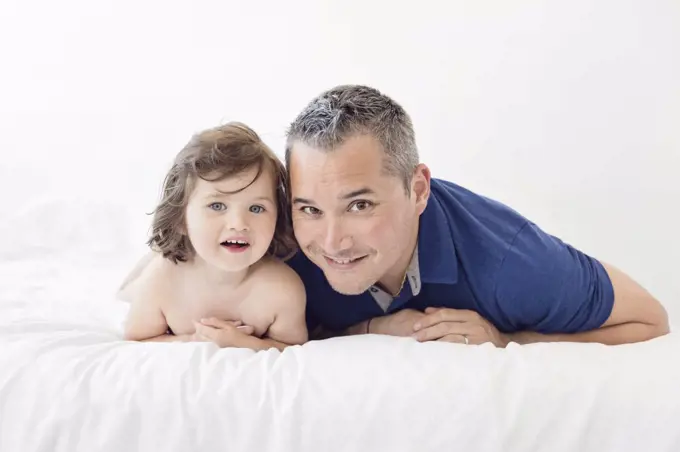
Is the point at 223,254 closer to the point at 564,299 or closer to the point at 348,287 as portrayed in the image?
the point at 348,287

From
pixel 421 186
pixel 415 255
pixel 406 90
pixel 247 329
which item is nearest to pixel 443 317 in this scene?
pixel 415 255

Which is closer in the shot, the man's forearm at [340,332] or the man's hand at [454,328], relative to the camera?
the man's hand at [454,328]

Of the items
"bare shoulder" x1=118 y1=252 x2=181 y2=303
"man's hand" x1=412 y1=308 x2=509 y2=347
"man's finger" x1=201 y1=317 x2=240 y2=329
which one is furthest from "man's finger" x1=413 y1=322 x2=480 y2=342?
"bare shoulder" x1=118 y1=252 x2=181 y2=303

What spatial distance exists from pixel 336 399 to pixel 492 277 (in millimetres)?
445

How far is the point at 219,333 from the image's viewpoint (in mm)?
1432

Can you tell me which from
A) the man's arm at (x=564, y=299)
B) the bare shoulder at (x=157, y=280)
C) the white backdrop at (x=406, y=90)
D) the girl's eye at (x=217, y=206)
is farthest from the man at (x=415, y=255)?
the white backdrop at (x=406, y=90)

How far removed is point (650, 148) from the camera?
239 cm

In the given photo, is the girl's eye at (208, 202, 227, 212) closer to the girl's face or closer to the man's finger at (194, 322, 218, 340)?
the girl's face

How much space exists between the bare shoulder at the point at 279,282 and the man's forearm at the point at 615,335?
0.42 m

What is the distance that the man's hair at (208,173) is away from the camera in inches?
54.7

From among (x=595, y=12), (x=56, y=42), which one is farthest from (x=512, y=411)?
(x=56, y=42)

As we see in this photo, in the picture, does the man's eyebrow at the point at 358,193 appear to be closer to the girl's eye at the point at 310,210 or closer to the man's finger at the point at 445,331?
the girl's eye at the point at 310,210

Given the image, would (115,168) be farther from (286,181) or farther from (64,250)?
(286,181)

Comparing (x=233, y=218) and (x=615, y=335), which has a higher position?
(x=233, y=218)
